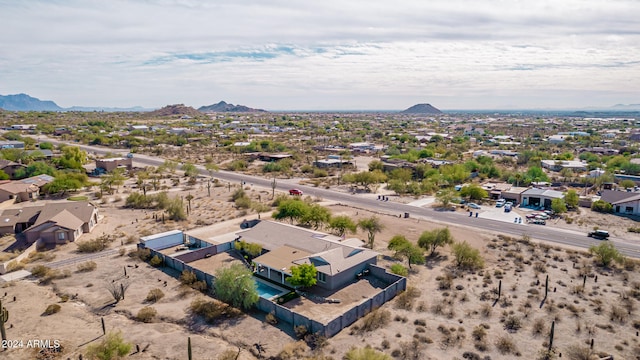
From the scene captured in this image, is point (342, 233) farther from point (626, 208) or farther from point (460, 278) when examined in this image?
point (626, 208)

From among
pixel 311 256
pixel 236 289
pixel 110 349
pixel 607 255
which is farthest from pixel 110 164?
pixel 607 255

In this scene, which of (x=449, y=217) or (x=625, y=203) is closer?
(x=449, y=217)

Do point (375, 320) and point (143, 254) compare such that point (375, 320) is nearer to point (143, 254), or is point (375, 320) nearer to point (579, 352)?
point (579, 352)

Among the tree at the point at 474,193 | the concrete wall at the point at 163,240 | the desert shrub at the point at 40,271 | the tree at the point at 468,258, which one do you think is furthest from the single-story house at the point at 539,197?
the desert shrub at the point at 40,271

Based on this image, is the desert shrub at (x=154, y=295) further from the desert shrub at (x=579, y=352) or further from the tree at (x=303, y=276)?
the desert shrub at (x=579, y=352)

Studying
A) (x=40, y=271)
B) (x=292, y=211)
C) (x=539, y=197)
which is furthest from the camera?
(x=539, y=197)

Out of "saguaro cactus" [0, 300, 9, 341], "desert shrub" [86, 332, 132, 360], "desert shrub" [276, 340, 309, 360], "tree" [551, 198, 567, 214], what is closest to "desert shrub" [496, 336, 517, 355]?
"desert shrub" [276, 340, 309, 360]

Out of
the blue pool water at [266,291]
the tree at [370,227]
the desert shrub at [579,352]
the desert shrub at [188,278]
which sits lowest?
the blue pool water at [266,291]
